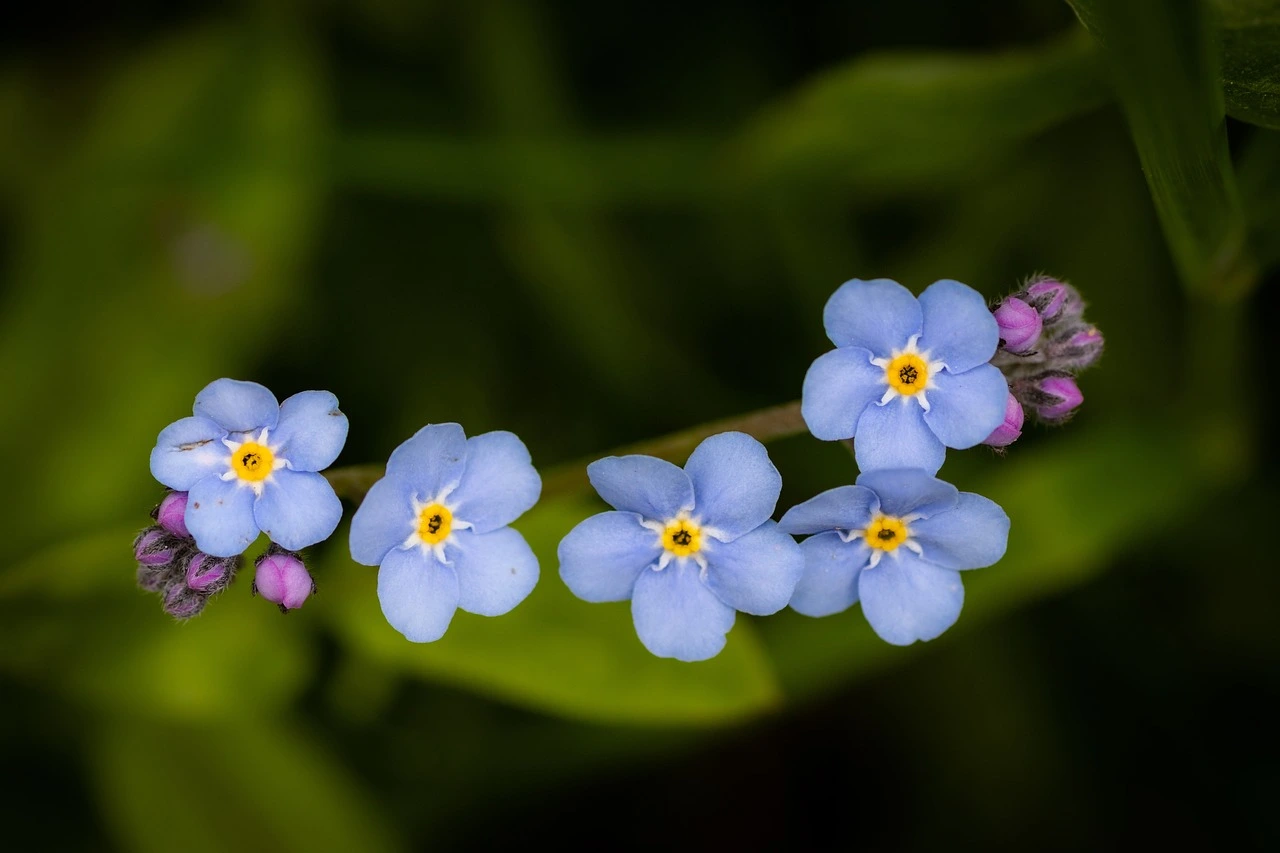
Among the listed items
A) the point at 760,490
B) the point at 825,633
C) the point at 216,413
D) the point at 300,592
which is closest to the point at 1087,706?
the point at 825,633

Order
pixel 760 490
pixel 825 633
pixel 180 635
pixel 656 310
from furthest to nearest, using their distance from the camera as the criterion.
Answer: pixel 656 310, pixel 825 633, pixel 180 635, pixel 760 490

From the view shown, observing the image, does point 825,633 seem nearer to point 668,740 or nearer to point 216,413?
point 668,740

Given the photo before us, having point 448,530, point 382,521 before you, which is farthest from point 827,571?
point 382,521

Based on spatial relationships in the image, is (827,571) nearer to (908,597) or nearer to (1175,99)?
(908,597)

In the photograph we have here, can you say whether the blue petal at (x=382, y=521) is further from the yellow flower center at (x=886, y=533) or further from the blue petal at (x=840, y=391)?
the yellow flower center at (x=886, y=533)

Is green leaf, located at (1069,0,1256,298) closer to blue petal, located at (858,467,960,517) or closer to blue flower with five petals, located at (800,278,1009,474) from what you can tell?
blue flower with five petals, located at (800,278,1009,474)
